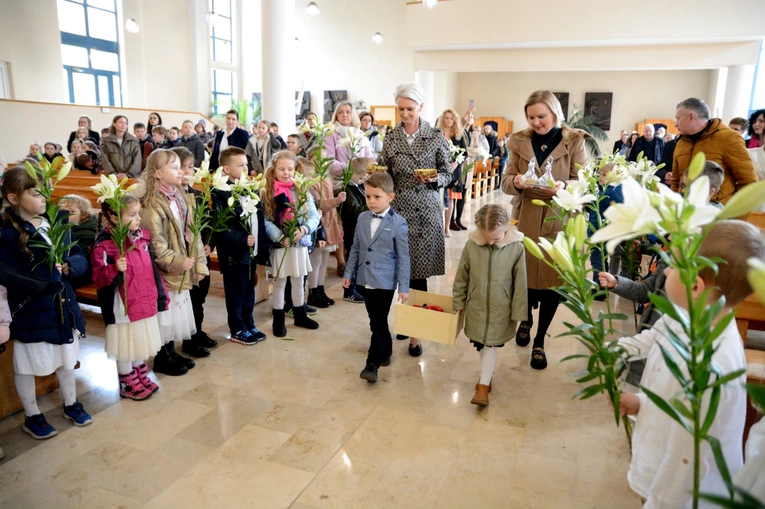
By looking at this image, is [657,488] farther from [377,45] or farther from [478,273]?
[377,45]

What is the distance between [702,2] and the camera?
36.9ft

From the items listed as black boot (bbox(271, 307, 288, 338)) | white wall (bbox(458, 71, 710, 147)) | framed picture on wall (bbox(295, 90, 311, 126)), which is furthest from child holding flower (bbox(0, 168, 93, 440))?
white wall (bbox(458, 71, 710, 147))

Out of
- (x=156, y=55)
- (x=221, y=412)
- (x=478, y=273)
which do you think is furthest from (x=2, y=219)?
(x=156, y=55)

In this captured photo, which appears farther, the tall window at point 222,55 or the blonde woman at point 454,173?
the tall window at point 222,55

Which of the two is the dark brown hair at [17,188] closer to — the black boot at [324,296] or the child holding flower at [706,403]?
the black boot at [324,296]

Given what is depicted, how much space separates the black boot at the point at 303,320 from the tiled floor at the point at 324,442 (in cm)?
54

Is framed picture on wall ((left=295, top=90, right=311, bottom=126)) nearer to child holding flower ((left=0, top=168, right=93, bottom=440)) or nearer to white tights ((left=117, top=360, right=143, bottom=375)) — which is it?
white tights ((left=117, top=360, right=143, bottom=375))

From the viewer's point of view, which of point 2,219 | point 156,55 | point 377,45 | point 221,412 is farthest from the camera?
point 377,45

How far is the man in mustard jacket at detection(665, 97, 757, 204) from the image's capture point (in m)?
3.69

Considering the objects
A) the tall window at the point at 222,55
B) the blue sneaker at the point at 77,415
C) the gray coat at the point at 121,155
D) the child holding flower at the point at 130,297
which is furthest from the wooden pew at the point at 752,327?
the tall window at the point at 222,55

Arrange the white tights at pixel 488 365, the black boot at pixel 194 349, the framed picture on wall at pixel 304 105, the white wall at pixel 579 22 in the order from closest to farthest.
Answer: the white tights at pixel 488 365 → the black boot at pixel 194 349 → the white wall at pixel 579 22 → the framed picture on wall at pixel 304 105

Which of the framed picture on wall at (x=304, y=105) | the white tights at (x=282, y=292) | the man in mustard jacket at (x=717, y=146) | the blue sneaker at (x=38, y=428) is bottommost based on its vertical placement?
the blue sneaker at (x=38, y=428)

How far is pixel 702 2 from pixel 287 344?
11.8 metres

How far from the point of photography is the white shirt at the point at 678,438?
1335 millimetres
